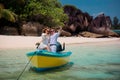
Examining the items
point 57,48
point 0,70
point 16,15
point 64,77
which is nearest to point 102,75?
point 64,77

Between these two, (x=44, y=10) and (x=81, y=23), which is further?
(x=81, y=23)

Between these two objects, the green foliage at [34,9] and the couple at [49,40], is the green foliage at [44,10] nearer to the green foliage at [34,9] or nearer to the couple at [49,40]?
the green foliage at [34,9]

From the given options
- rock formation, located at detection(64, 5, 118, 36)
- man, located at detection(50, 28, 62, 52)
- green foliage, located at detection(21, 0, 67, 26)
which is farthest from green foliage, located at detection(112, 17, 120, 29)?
man, located at detection(50, 28, 62, 52)

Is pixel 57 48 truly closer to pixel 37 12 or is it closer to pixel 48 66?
pixel 48 66

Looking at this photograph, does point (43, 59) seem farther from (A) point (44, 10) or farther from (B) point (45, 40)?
(A) point (44, 10)

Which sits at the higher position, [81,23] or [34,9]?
[34,9]

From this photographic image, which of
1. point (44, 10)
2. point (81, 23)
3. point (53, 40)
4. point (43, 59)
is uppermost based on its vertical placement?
point (44, 10)

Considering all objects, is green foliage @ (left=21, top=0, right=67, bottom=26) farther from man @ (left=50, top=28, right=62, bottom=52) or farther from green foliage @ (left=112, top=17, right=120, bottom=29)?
green foliage @ (left=112, top=17, right=120, bottom=29)

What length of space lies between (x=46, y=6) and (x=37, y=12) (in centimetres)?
195

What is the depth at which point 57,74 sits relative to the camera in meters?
10.2

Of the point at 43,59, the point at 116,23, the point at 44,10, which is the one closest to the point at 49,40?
the point at 43,59

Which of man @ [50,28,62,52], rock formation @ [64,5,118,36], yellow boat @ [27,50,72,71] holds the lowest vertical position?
yellow boat @ [27,50,72,71]

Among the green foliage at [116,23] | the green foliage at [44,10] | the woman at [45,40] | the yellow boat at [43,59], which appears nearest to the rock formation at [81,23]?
the green foliage at [44,10]

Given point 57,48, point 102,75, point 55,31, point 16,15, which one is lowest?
point 102,75
